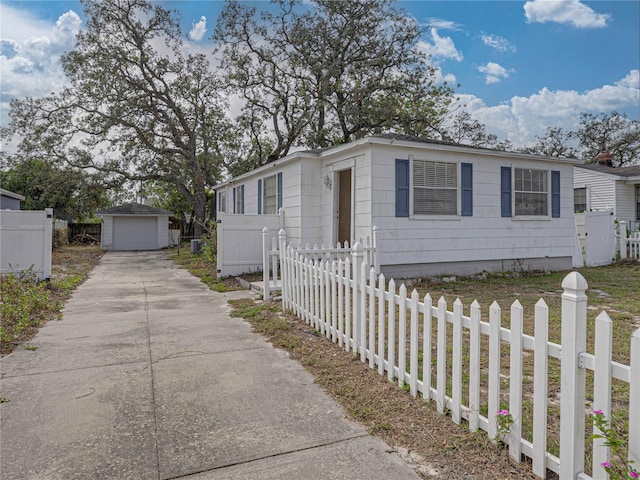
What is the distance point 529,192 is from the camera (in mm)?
10258

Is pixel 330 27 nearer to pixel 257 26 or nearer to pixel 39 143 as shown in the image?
pixel 257 26

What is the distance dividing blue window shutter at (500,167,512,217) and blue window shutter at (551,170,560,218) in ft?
5.09

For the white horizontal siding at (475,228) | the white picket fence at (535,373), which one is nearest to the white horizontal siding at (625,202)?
the white horizontal siding at (475,228)

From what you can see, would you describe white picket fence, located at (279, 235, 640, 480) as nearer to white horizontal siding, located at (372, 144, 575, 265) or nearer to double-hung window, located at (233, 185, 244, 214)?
white horizontal siding, located at (372, 144, 575, 265)

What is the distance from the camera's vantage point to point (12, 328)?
5.06 meters

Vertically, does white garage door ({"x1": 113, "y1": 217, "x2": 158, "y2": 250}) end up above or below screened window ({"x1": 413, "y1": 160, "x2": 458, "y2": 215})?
below

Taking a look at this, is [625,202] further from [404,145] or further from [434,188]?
[404,145]

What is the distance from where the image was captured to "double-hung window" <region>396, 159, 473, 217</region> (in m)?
8.60

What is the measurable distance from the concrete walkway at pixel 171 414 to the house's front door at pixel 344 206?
531 centimetres

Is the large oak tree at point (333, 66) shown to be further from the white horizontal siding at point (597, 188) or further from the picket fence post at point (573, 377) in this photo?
the picket fence post at point (573, 377)

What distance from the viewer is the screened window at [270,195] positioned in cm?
1152

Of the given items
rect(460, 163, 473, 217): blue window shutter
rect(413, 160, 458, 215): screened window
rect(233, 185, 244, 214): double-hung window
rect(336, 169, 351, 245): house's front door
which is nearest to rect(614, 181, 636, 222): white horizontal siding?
rect(460, 163, 473, 217): blue window shutter

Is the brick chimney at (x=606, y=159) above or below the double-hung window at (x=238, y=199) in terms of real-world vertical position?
above

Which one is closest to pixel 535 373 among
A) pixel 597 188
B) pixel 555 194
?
pixel 555 194
